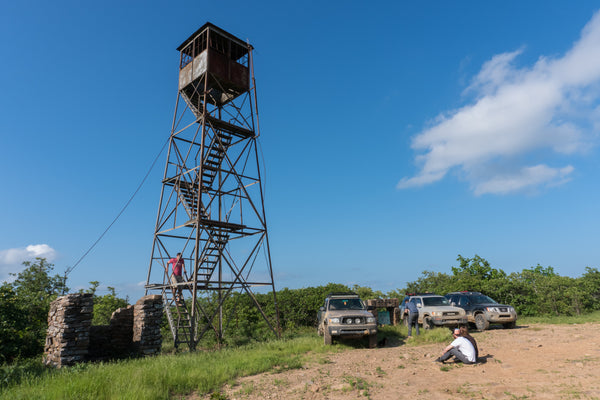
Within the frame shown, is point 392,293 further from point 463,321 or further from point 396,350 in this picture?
point 396,350

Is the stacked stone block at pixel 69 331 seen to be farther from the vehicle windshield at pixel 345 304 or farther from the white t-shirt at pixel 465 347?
the white t-shirt at pixel 465 347

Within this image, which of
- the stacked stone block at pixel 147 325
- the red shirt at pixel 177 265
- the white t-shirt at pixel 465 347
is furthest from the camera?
the red shirt at pixel 177 265

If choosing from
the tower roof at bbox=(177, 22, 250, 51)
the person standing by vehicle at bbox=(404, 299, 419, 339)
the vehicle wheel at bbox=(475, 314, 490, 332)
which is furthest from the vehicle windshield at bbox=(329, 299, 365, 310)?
the tower roof at bbox=(177, 22, 250, 51)

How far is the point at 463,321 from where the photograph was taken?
16000 millimetres

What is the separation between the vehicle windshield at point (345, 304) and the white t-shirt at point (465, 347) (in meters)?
5.49

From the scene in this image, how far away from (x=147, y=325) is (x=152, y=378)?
5.50m

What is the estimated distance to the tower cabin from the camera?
59.1 feet

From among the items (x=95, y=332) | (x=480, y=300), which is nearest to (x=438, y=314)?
(x=480, y=300)

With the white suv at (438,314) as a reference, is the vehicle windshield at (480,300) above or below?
above

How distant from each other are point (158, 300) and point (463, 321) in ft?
42.3

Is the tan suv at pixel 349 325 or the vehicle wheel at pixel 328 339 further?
the vehicle wheel at pixel 328 339

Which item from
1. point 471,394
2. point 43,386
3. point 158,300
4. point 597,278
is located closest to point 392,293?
point 597,278

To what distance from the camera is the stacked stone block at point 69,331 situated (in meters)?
11.9

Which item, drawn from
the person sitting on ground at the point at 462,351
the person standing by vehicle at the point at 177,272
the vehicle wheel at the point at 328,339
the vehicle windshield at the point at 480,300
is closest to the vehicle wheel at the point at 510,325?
the vehicle windshield at the point at 480,300
